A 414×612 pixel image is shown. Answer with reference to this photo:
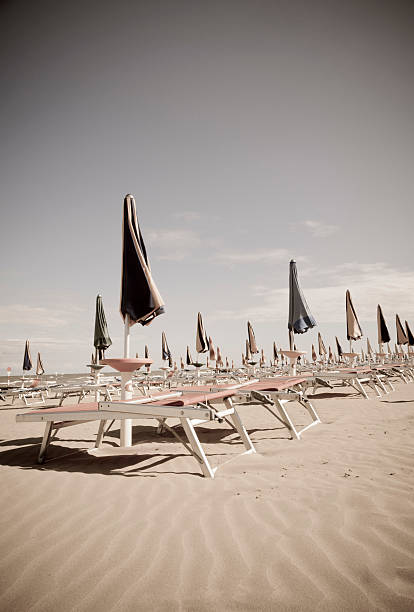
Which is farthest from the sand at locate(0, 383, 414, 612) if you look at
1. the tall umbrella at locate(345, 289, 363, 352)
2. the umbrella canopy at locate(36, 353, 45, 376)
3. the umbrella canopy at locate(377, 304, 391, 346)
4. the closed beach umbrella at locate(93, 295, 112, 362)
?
the umbrella canopy at locate(36, 353, 45, 376)

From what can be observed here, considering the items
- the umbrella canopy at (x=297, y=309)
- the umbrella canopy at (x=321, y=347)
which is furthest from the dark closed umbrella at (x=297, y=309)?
the umbrella canopy at (x=321, y=347)

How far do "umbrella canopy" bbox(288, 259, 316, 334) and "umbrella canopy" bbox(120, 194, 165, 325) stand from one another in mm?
4800

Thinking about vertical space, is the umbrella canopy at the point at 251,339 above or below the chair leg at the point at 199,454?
above

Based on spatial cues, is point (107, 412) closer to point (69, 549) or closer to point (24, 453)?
point (69, 549)

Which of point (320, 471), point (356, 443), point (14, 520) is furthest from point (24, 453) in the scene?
point (356, 443)

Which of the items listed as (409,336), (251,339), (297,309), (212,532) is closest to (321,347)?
(409,336)

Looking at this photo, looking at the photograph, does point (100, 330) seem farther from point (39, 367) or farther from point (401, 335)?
point (401, 335)

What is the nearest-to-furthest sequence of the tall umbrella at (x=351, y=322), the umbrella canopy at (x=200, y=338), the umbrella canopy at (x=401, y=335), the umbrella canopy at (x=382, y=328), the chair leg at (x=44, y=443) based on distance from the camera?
the chair leg at (x=44, y=443) < the tall umbrella at (x=351, y=322) < the umbrella canopy at (x=200, y=338) < the umbrella canopy at (x=382, y=328) < the umbrella canopy at (x=401, y=335)

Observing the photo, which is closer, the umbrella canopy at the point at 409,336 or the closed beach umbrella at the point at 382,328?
the closed beach umbrella at the point at 382,328

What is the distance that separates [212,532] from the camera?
199cm

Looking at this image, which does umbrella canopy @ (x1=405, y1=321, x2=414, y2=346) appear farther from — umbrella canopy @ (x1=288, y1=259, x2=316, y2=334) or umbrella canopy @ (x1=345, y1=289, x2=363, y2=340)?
umbrella canopy @ (x1=288, y1=259, x2=316, y2=334)

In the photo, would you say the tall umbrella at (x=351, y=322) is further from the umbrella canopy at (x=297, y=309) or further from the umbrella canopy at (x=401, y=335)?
the umbrella canopy at (x=401, y=335)

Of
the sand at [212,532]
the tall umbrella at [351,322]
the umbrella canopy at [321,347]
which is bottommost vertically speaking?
the sand at [212,532]

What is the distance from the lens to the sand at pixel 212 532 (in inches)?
57.5
